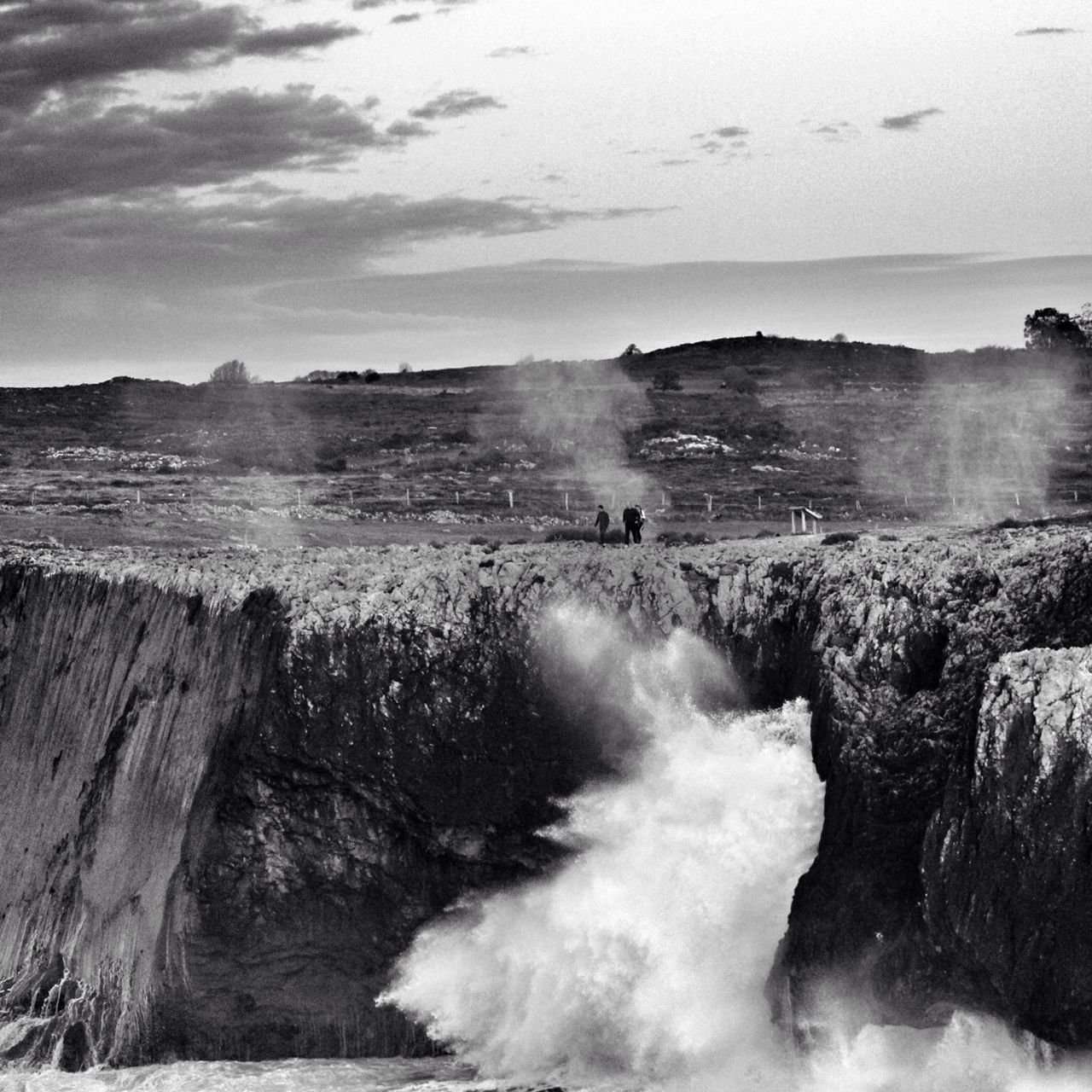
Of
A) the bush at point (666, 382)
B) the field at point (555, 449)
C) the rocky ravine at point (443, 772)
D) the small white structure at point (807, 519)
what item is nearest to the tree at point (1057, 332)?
the field at point (555, 449)

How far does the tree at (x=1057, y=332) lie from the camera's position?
106 meters

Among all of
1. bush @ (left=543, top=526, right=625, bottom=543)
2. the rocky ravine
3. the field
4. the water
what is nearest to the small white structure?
the field

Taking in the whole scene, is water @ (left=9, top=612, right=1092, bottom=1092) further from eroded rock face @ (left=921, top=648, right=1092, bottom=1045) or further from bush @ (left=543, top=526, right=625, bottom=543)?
bush @ (left=543, top=526, right=625, bottom=543)

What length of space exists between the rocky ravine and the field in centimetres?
1882

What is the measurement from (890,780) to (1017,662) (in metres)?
3.39

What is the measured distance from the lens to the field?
2359 inches

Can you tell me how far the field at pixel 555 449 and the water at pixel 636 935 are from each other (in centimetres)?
2004

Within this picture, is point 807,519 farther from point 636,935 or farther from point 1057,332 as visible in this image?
point 1057,332

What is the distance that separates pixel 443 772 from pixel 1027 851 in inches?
397

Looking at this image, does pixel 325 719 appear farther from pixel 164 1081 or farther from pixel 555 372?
pixel 555 372

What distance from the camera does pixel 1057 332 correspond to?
108812 mm

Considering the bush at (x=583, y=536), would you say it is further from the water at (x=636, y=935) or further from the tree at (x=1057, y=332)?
the tree at (x=1057, y=332)

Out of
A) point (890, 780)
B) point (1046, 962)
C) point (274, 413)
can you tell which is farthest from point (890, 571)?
point (274, 413)

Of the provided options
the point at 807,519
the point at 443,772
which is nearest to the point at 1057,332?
the point at 807,519
